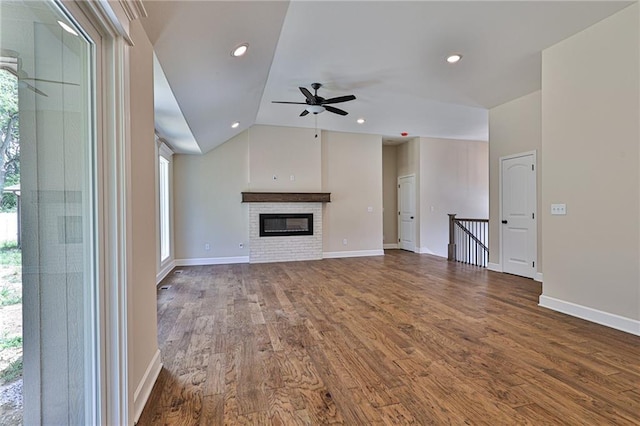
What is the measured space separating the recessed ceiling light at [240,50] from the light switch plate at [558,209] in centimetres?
370

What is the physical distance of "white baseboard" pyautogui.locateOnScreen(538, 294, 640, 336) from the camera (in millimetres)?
2789

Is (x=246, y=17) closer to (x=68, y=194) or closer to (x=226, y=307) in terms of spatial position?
(x=68, y=194)

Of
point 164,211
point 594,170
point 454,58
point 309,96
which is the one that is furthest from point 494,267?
point 164,211

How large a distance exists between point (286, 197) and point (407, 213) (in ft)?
11.9

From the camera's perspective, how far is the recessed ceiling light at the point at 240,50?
2.94 m

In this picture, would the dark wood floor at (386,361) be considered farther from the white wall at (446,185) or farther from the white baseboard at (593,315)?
the white wall at (446,185)

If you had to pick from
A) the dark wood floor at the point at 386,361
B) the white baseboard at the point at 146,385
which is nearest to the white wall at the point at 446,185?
the dark wood floor at the point at 386,361

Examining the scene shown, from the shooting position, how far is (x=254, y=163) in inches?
262

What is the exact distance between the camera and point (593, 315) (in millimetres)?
3084

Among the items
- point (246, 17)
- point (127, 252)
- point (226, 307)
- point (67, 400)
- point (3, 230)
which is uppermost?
point (246, 17)

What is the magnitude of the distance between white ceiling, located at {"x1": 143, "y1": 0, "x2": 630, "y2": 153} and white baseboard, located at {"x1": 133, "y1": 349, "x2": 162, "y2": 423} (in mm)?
2185

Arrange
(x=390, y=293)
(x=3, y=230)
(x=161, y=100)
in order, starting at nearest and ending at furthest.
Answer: (x=3, y=230)
(x=161, y=100)
(x=390, y=293)

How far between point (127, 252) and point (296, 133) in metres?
5.75

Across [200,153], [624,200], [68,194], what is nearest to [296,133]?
[200,153]
